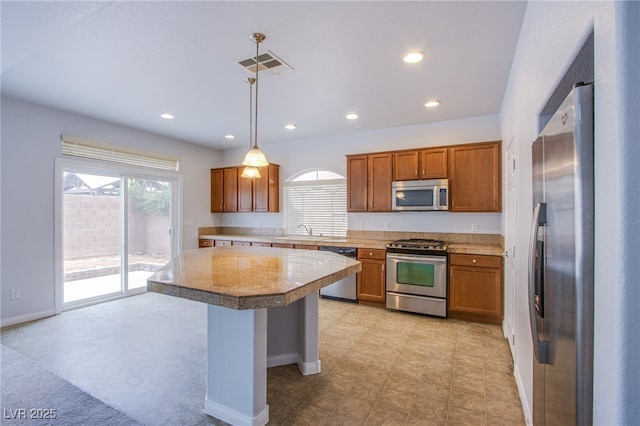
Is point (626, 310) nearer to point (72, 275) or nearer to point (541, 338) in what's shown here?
point (541, 338)

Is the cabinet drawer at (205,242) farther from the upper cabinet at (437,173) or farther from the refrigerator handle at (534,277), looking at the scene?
the refrigerator handle at (534,277)

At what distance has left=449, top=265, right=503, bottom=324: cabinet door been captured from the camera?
353 centimetres

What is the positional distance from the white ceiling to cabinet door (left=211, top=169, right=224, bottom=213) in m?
1.98

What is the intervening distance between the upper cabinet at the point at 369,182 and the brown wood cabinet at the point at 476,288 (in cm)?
128

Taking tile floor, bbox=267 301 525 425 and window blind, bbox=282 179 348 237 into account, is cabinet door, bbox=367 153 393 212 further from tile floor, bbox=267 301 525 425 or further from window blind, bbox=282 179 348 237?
tile floor, bbox=267 301 525 425

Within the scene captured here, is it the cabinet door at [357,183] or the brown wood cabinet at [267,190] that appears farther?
the brown wood cabinet at [267,190]

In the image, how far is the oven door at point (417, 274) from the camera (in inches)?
147

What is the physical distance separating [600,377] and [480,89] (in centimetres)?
316

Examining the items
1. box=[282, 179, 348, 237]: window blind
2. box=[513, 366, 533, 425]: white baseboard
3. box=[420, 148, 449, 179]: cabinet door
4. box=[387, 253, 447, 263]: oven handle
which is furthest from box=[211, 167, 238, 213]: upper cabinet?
box=[513, 366, 533, 425]: white baseboard

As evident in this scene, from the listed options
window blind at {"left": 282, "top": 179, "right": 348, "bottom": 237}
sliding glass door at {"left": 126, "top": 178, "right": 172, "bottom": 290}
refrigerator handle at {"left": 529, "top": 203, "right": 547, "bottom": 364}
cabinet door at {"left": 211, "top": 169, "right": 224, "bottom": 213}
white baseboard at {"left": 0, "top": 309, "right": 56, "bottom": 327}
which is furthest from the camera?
cabinet door at {"left": 211, "top": 169, "right": 224, "bottom": 213}

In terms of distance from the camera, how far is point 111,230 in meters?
4.62

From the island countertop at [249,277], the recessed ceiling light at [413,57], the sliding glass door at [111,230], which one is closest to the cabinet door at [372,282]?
the island countertop at [249,277]

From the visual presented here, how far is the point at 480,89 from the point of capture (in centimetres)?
327

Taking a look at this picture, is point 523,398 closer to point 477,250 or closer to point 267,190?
point 477,250
